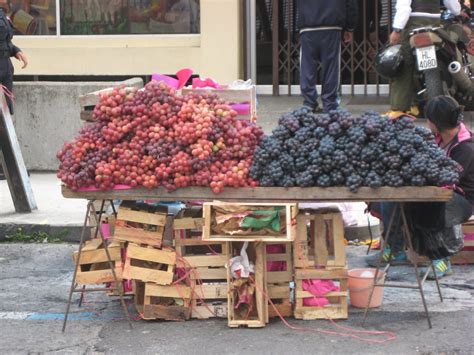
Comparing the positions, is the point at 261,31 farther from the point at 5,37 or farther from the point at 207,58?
the point at 5,37

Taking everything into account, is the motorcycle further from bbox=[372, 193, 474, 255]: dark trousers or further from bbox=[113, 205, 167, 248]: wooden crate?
bbox=[113, 205, 167, 248]: wooden crate

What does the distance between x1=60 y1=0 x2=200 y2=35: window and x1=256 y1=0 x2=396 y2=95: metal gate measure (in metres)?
1.08

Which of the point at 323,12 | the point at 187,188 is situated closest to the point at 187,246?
the point at 187,188

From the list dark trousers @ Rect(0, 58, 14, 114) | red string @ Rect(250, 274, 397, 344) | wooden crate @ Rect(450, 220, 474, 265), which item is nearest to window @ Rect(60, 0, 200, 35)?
dark trousers @ Rect(0, 58, 14, 114)

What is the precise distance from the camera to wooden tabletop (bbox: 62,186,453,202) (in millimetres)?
5730

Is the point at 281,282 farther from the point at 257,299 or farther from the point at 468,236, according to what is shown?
the point at 468,236

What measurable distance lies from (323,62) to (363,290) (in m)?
4.39

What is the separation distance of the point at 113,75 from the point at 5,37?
3.05 metres

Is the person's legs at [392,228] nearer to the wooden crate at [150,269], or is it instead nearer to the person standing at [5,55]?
the wooden crate at [150,269]

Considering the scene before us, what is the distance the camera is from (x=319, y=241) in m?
6.04

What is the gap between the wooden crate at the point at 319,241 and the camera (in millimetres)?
6004

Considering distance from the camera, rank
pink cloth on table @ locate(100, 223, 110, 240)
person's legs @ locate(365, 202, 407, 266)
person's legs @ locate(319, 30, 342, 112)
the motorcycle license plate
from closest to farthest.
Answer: person's legs @ locate(365, 202, 407, 266), pink cloth on table @ locate(100, 223, 110, 240), the motorcycle license plate, person's legs @ locate(319, 30, 342, 112)

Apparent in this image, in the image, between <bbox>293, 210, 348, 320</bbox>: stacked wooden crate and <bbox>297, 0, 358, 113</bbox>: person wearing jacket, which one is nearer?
<bbox>293, 210, 348, 320</bbox>: stacked wooden crate

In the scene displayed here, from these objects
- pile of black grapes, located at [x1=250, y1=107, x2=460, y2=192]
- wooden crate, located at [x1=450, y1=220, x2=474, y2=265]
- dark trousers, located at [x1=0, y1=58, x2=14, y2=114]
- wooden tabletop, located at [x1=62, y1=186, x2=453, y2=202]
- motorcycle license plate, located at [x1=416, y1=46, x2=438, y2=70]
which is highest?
motorcycle license plate, located at [x1=416, y1=46, x2=438, y2=70]
